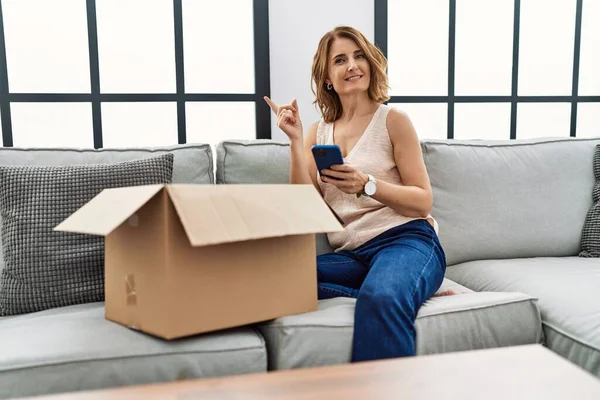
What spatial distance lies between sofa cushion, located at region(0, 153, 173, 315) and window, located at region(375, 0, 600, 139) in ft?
5.17

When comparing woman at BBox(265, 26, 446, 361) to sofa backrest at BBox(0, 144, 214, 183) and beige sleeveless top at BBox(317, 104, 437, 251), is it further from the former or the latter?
sofa backrest at BBox(0, 144, 214, 183)

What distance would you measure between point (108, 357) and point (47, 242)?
466 mm

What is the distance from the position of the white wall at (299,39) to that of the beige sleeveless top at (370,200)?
685 millimetres

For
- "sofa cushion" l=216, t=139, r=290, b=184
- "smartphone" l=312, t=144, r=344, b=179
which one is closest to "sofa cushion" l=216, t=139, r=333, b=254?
"sofa cushion" l=216, t=139, r=290, b=184

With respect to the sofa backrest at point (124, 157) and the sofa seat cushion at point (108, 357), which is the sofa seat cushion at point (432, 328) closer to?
the sofa seat cushion at point (108, 357)

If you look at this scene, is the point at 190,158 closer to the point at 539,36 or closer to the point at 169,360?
the point at 169,360

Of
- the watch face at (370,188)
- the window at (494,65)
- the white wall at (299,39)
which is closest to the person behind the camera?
the watch face at (370,188)

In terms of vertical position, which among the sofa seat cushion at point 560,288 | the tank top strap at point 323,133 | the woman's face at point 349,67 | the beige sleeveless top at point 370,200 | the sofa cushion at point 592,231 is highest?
the woman's face at point 349,67

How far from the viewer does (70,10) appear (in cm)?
208

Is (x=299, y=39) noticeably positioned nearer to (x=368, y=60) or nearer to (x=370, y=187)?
(x=368, y=60)

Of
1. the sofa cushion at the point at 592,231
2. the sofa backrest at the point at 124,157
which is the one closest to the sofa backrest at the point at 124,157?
the sofa backrest at the point at 124,157

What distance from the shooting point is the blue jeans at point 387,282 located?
42.3 inches

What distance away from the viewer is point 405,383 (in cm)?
69

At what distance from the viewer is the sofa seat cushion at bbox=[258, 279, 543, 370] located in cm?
108
